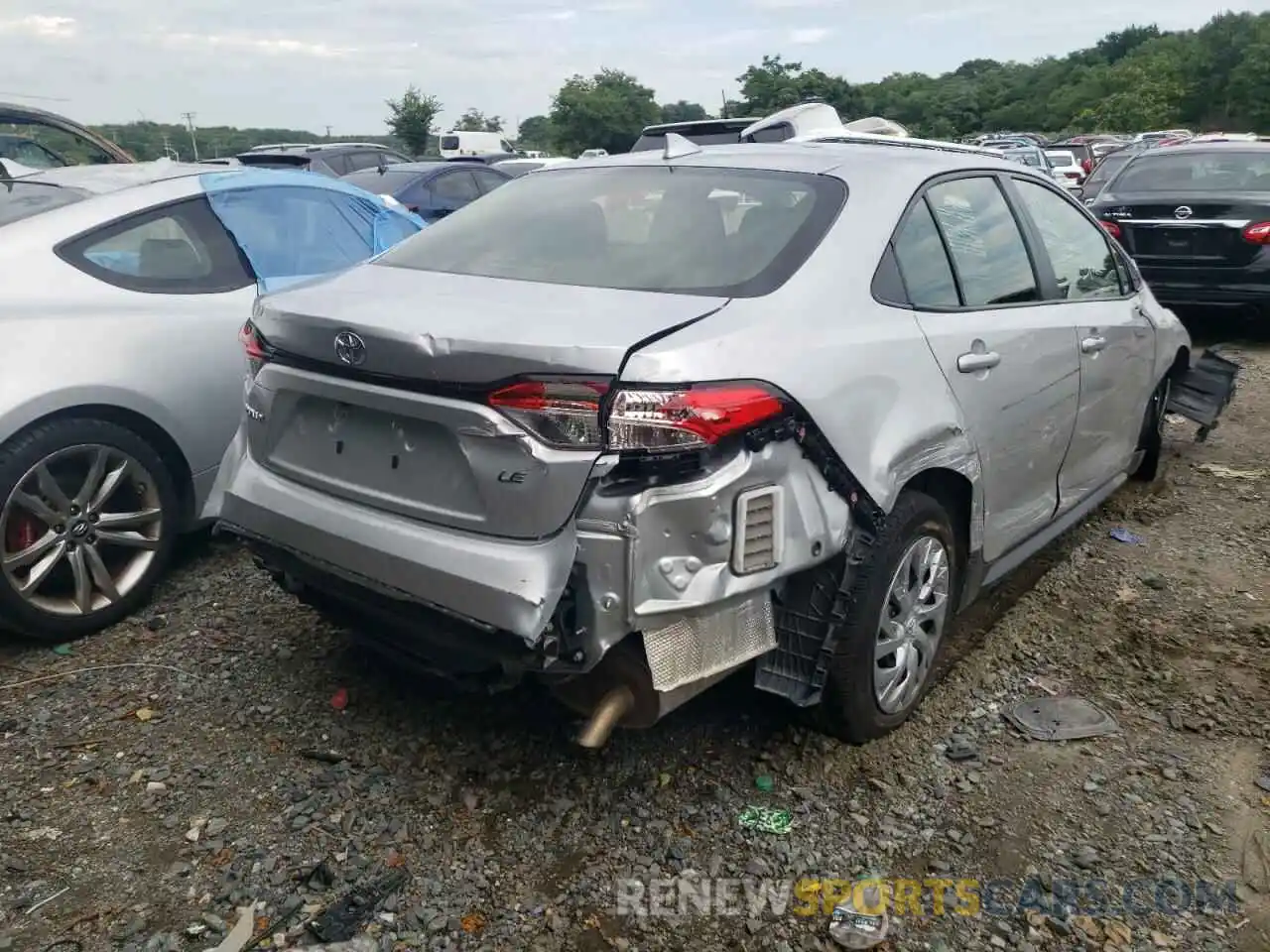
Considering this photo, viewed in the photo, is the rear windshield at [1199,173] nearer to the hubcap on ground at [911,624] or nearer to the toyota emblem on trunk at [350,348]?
the hubcap on ground at [911,624]

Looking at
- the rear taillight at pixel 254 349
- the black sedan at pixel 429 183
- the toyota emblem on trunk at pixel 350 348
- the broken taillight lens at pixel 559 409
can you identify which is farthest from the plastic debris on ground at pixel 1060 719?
the black sedan at pixel 429 183

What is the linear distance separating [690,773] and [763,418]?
45.0 inches

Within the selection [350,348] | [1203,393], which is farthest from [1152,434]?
[350,348]

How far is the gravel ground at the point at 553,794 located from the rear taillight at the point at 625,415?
43.0 inches

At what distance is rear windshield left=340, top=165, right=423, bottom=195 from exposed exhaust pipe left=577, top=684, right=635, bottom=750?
10.1 m

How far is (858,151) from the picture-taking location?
3342 mm

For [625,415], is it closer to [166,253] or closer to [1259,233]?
[166,253]

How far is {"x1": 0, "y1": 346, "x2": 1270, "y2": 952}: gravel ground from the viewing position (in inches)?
95.5

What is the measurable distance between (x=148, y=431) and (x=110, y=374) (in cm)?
26

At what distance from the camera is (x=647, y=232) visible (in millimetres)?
3029

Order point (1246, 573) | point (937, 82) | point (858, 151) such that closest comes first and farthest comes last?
1. point (858, 151)
2. point (1246, 573)
3. point (937, 82)

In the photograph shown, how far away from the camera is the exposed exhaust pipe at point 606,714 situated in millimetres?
2506

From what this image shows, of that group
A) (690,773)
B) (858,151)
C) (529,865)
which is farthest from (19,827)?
(858,151)

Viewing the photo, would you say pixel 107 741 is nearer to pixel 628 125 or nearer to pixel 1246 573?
pixel 1246 573
